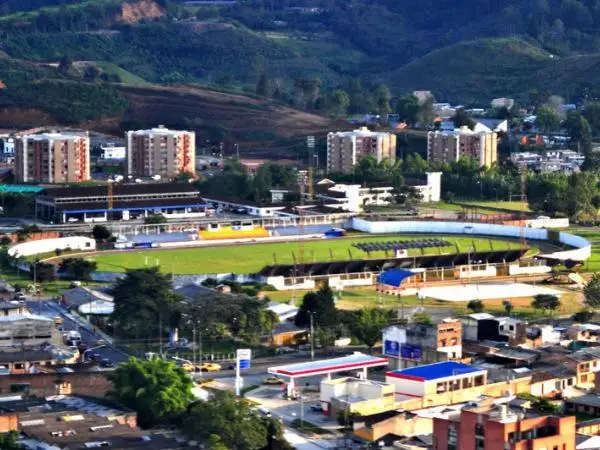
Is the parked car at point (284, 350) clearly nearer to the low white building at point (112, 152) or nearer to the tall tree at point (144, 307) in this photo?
the tall tree at point (144, 307)

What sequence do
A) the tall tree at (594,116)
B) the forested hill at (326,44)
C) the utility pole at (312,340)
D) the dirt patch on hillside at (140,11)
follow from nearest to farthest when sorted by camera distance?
1. the utility pole at (312,340)
2. the tall tree at (594,116)
3. the forested hill at (326,44)
4. the dirt patch on hillside at (140,11)

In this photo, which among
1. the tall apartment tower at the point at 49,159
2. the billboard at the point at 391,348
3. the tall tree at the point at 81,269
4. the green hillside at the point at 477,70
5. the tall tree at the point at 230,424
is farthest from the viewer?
the green hillside at the point at 477,70

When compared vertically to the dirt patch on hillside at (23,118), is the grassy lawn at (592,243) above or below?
below

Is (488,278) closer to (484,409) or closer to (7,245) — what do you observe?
Answer: (7,245)

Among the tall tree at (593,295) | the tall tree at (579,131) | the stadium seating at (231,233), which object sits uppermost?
the tall tree at (579,131)

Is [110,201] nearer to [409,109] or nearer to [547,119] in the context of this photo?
[409,109]

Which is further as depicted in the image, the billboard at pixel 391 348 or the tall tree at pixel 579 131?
the tall tree at pixel 579 131

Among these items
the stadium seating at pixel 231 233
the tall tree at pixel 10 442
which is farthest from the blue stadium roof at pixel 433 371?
the stadium seating at pixel 231 233

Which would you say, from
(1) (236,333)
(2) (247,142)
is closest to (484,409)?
(1) (236,333)
